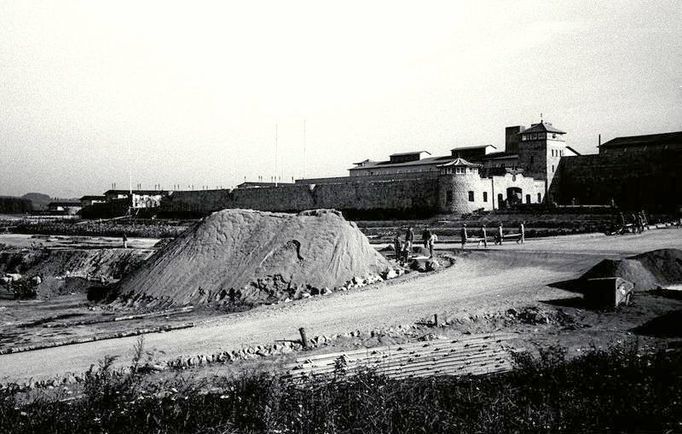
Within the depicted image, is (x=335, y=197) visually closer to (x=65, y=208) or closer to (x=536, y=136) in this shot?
(x=536, y=136)

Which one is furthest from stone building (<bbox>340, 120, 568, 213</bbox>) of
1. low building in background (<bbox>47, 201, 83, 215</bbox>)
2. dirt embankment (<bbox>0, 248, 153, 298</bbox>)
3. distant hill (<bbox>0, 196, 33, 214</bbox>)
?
distant hill (<bbox>0, 196, 33, 214</bbox>)

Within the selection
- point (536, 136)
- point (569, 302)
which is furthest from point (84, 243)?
point (536, 136)

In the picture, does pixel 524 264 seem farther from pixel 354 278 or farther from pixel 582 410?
pixel 582 410

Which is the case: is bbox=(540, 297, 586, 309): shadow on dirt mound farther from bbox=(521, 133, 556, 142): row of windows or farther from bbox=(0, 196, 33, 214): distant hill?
bbox=(0, 196, 33, 214): distant hill

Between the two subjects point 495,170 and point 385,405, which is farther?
point 495,170

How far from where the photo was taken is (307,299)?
17578mm

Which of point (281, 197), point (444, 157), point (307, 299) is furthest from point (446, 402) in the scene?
point (444, 157)

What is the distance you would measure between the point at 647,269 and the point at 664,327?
18.1 feet

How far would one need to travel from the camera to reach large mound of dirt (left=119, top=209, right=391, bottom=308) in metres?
18.4

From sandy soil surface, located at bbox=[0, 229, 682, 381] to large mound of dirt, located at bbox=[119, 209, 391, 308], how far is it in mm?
1525

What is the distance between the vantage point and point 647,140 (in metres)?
59.2

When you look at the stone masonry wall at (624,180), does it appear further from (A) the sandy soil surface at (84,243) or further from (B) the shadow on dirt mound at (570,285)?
(A) the sandy soil surface at (84,243)

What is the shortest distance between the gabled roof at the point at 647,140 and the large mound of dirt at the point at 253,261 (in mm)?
47546

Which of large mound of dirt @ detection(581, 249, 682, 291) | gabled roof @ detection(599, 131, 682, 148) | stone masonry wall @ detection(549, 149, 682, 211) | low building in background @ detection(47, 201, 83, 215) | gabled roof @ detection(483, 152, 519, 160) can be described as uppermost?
gabled roof @ detection(599, 131, 682, 148)
